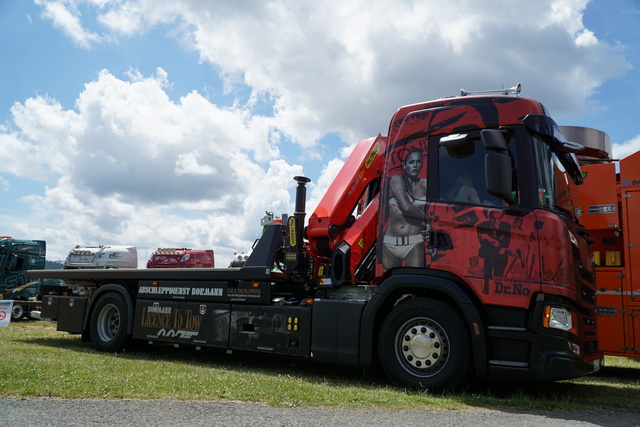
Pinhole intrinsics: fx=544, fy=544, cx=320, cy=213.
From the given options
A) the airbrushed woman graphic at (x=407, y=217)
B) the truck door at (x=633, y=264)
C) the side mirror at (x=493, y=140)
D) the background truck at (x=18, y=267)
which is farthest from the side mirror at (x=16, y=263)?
the truck door at (x=633, y=264)

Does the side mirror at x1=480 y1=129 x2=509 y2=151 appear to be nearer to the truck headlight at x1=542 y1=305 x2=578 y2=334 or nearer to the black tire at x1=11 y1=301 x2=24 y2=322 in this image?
the truck headlight at x1=542 y1=305 x2=578 y2=334

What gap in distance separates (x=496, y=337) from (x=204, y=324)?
16.2 ft

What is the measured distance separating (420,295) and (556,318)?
160 cm

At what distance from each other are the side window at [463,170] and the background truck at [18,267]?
55.5 ft

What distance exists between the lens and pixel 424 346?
257 inches

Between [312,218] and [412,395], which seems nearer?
[412,395]

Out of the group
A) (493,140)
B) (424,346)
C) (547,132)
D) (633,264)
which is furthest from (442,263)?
(633,264)

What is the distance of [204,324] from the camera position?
9086 mm

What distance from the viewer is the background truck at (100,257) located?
1590 cm

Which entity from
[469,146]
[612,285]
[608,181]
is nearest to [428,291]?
A: [469,146]

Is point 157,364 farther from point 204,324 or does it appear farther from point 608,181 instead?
point 608,181

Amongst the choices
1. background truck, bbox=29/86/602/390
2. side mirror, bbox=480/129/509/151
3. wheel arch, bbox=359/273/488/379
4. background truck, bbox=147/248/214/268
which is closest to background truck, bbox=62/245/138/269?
background truck, bbox=147/248/214/268

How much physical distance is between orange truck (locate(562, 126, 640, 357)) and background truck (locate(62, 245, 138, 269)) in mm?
12642

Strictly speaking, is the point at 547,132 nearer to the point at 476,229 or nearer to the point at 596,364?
the point at 476,229
